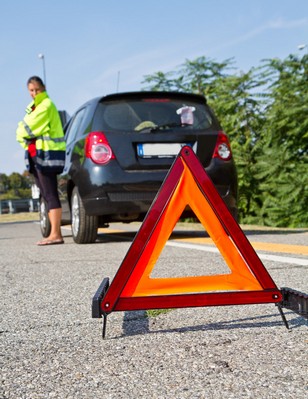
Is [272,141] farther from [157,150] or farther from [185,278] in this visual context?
[185,278]

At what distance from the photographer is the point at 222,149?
7.16 metres

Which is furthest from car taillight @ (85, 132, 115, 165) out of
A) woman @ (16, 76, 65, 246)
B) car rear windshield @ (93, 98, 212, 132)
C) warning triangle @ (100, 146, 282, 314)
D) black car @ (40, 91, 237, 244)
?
warning triangle @ (100, 146, 282, 314)

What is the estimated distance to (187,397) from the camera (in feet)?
5.75

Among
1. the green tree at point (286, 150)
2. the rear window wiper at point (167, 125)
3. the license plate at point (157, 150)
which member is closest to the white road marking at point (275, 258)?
the license plate at point (157, 150)

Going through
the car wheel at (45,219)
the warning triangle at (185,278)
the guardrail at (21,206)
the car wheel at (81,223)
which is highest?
the warning triangle at (185,278)

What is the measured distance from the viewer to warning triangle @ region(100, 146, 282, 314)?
98.3 inches

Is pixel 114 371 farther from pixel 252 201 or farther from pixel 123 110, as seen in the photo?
pixel 252 201

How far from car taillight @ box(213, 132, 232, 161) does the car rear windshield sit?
22cm

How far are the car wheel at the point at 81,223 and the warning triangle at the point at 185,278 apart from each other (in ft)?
15.0

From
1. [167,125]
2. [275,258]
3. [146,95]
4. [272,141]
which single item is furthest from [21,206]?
[275,258]

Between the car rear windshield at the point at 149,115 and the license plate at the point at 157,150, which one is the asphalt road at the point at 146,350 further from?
the car rear windshield at the point at 149,115

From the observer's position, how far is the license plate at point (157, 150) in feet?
22.6

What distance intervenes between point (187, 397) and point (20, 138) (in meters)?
6.25

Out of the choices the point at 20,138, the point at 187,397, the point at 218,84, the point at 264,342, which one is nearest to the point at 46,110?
the point at 20,138
